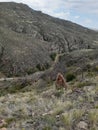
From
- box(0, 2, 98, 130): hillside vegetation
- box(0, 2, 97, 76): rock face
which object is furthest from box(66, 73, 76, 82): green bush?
box(0, 2, 97, 76): rock face

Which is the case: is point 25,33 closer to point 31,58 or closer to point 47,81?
point 31,58

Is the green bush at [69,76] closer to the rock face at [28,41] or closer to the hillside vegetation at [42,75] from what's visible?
the hillside vegetation at [42,75]

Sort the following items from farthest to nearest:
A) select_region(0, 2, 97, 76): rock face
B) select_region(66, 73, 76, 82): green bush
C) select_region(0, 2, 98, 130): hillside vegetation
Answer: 1. select_region(0, 2, 97, 76): rock face
2. select_region(66, 73, 76, 82): green bush
3. select_region(0, 2, 98, 130): hillside vegetation

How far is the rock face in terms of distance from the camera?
123062 mm

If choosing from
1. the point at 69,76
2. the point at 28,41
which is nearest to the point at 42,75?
the point at 69,76

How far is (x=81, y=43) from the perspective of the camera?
576ft

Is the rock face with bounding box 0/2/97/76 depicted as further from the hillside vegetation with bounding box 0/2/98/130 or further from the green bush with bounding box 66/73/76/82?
the green bush with bounding box 66/73/76/82

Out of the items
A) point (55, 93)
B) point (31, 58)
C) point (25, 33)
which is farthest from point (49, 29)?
point (55, 93)

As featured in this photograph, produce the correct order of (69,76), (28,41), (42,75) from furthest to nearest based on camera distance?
1. (28,41)
2. (42,75)
3. (69,76)

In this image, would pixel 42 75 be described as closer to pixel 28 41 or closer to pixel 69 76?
pixel 69 76

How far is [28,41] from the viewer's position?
14300 centimetres

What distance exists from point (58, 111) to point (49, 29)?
531 feet

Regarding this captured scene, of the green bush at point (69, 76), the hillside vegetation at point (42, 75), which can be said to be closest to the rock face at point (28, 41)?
the hillside vegetation at point (42, 75)

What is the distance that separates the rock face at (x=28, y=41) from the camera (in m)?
123
